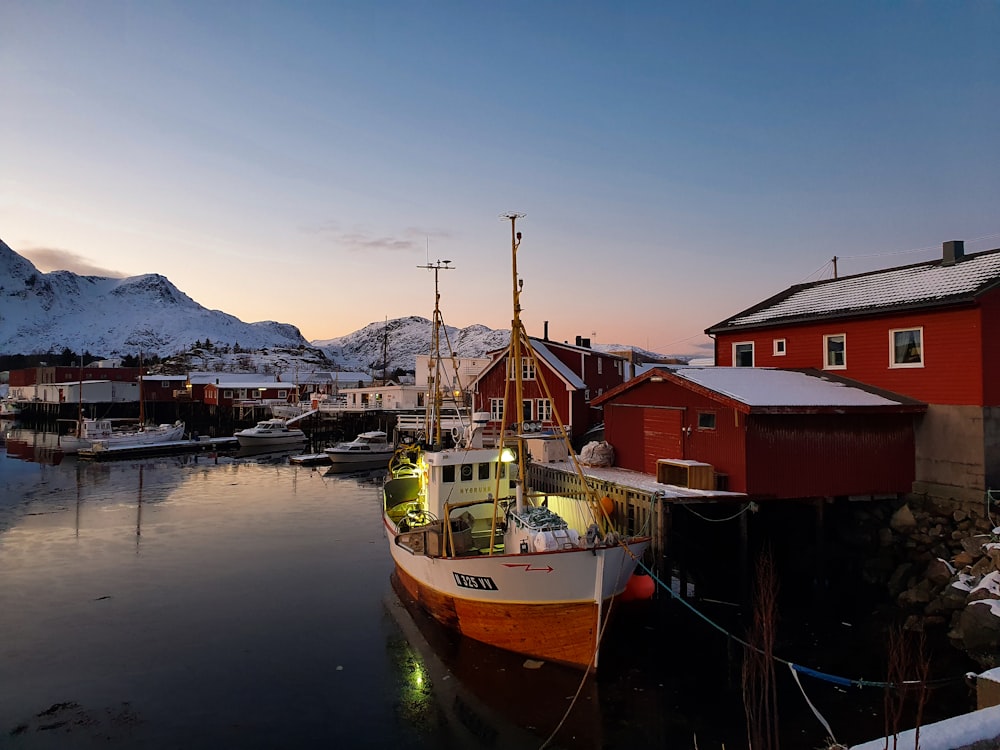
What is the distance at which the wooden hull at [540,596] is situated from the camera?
13.6 m

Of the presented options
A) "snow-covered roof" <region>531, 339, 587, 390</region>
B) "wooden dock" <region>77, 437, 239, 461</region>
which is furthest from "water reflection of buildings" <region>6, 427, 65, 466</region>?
"snow-covered roof" <region>531, 339, 587, 390</region>

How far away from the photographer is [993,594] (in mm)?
14312

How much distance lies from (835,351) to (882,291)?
2674 mm

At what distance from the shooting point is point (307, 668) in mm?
14875

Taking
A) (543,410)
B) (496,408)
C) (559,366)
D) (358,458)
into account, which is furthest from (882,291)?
(358,458)

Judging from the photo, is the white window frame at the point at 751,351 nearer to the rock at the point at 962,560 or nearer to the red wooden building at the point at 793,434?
the red wooden building at the point at 793,434

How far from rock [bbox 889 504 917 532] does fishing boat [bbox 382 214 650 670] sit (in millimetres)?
9108

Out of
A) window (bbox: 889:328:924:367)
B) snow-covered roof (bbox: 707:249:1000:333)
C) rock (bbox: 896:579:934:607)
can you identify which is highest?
snow-covered roof (bbox: 707:249:1000:333)

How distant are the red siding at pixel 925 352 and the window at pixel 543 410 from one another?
15.9 m

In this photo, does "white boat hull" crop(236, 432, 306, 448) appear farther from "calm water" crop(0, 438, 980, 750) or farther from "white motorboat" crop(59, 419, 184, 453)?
"calm water" crop(0, 438, 980, 750)

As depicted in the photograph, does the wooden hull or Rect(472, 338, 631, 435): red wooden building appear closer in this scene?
the wooden hull

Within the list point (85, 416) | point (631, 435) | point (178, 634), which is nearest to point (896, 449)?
point (631, 435)

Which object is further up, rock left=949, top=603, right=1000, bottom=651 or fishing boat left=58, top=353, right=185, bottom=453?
fishing boat left=58, top=353, right=185, bottom=453

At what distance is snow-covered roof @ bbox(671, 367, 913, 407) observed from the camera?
19547mm
